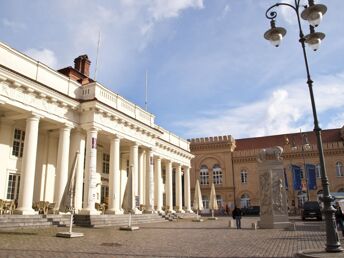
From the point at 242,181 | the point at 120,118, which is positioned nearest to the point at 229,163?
the point at 242,181

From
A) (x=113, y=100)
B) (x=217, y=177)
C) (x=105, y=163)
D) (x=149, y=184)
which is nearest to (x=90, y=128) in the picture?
(x=113, y=100)

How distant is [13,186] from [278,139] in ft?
161

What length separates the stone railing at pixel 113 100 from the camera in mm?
22469

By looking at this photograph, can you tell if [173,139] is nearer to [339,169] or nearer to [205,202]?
[205,202]

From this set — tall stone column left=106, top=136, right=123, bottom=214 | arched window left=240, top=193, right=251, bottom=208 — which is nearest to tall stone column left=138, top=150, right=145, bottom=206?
tall stone column left=106, top=136, right=123, bottom=214

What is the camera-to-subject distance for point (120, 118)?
77.5ft

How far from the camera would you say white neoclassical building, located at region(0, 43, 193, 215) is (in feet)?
57.5

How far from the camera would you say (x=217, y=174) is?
5447cm

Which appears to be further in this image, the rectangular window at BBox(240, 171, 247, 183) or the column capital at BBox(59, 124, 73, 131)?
the rectangular window at BBox(240, 171, 247, 183)

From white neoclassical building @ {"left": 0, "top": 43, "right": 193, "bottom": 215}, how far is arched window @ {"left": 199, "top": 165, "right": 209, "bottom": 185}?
2776 cm

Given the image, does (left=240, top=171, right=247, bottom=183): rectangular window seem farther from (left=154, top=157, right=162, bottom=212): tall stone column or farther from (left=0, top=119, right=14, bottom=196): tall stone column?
(left=0, top=119, right=14, bottom=196): tall stone column

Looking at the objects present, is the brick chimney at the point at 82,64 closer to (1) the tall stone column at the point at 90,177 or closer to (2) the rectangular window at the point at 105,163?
(2) the rectangular window at the point at 105,163

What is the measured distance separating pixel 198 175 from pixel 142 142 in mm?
29952

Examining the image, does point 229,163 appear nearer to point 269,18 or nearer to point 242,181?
point 242,181
